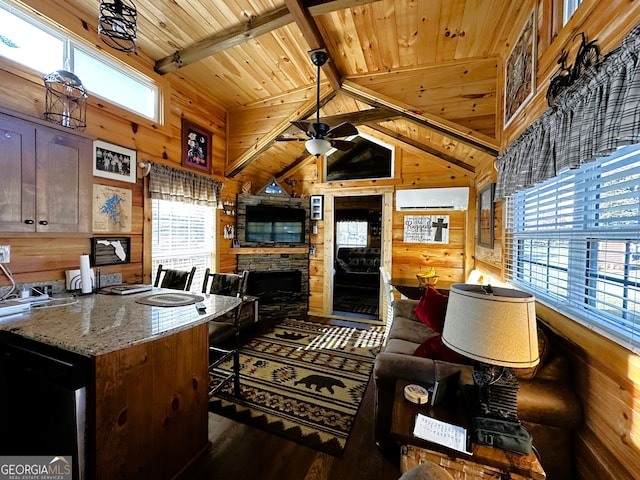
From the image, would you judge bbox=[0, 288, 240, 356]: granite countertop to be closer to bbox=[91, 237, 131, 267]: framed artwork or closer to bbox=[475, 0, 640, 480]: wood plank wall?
bbox=[91, 237, 131, 267]: framed artwork

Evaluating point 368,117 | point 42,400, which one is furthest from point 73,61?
point 368,117

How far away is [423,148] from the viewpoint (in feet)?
13.6

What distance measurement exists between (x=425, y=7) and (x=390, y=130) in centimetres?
213

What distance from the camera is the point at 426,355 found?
5.92 ft

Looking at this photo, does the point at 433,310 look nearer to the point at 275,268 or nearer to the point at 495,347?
the point at 495,347

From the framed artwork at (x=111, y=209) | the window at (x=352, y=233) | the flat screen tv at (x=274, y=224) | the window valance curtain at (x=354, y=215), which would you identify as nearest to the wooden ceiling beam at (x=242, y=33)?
the framed artwork at (x=111, y=209)

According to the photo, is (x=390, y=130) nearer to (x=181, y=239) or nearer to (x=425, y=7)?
(x=425, y=7)

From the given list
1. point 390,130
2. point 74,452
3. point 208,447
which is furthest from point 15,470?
point 390,130

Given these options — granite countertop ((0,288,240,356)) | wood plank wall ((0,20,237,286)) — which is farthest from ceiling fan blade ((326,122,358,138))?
wood plank wall ((0,20,237,286))

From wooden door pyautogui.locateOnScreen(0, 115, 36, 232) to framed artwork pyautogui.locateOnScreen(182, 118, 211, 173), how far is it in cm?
170

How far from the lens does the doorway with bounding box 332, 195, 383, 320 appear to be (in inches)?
258

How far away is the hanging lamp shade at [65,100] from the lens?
209 cm

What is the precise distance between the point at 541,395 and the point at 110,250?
142 inches

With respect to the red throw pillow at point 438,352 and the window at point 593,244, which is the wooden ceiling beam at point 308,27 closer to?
the window at point 593,244
